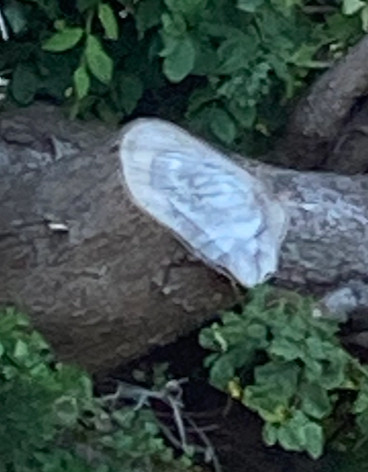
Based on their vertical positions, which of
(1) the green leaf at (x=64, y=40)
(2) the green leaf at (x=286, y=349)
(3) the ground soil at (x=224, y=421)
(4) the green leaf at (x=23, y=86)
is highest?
(1) the green leaf at (x=64, y=40)

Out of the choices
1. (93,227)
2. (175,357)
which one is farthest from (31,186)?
(175,357)

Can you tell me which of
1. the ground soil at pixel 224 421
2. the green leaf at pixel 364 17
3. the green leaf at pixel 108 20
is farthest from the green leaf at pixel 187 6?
the ground soil at pixel 224 421

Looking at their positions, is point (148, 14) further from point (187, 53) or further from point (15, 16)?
point (15, 16)

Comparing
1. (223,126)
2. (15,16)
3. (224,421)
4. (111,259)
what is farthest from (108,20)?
(224,421)

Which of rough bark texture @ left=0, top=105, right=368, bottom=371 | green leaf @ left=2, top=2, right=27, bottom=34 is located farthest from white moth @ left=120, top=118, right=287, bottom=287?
green leaf @ left=2, top=2, right=27, bottom=34

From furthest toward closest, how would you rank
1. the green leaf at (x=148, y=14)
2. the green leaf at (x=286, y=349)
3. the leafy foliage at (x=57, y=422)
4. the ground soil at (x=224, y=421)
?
1. the green leaf at (x=148, y=14)
2. the ground soil at (x=224, y=421)
3. the green leaf at (x=286, y=349)
4. the leafy foliage at (x=57, y=422)

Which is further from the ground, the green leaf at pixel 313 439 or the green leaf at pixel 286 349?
the green leaf at pixel 286 349

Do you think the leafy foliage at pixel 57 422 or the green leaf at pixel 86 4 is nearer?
the leafy foliage at pixel 57 422

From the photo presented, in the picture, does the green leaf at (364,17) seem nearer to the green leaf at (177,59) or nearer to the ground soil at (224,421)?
the green leaf at (177,59)
